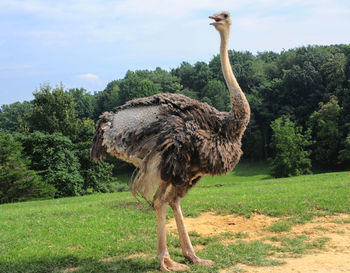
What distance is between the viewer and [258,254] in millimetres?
5777

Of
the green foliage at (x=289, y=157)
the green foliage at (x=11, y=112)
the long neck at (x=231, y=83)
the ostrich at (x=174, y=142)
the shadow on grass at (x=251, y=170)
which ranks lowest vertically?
the shadow on grass at (x=251, y=170)

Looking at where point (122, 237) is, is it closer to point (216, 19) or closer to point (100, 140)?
point (100, 140)

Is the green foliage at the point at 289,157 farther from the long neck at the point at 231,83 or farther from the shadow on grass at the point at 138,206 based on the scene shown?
the long neck at the point at 231,83

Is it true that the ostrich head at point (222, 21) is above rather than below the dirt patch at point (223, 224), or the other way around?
above

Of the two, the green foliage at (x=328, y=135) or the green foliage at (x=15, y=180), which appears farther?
the green foliage at (x=328, y=135)

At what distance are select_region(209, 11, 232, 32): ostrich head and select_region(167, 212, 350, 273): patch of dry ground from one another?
344 cm

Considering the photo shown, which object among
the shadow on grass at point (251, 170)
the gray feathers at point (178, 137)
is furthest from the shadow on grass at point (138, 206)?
the shadow on grass at point (251, 170)

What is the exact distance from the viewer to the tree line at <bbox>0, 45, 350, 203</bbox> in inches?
923

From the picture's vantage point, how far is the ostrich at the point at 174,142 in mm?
5055

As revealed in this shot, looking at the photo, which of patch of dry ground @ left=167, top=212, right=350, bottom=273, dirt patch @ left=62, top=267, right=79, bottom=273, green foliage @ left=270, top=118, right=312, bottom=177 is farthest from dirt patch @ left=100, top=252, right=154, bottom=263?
green foliage @ left=270, top=118, right=312, bottom=177

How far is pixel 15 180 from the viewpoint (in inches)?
791

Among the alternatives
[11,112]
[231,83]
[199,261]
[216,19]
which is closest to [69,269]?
[199,261]

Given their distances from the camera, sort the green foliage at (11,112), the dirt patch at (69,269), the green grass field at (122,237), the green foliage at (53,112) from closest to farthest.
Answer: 1. the dirt patch at (69,269)
2. the green grass field at (122,237)
3. the green foliage at (53,112)
4. the green foliage at (11,112)

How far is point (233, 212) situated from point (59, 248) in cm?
373
